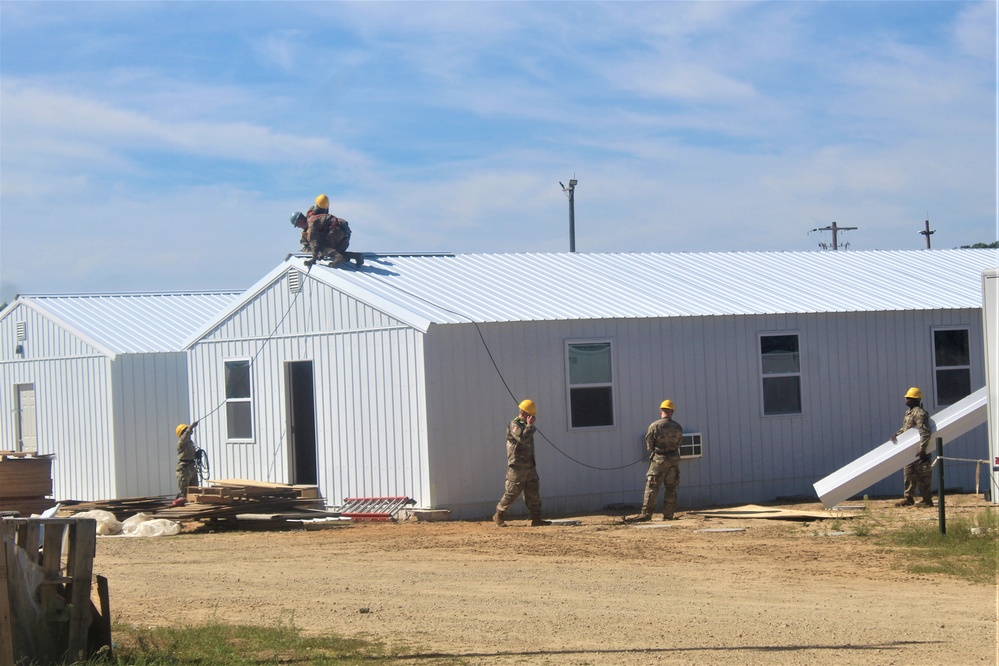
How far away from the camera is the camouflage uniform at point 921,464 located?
697 inches

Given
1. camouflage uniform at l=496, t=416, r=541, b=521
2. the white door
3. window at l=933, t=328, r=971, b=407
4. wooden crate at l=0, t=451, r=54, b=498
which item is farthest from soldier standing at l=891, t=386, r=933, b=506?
the white door

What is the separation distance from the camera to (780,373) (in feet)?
66.2

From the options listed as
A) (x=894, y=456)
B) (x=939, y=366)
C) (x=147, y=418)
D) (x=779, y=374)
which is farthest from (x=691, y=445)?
(x=147, y=418)

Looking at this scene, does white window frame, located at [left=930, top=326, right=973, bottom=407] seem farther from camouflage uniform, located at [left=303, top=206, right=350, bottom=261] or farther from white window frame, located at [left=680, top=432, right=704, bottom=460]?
camouflage uniform, located at [left=303, top=206, right=350, bottom=261]

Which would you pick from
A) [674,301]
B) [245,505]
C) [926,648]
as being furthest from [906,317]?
[926,648]

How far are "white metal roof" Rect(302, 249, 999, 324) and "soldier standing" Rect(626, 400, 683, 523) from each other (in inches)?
97.0

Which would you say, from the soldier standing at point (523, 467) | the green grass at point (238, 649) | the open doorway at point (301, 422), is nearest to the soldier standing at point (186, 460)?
the open doorway at point (301, 422)

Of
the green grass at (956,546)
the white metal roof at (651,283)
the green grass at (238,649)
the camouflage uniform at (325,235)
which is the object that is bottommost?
the green grass at (956,546)

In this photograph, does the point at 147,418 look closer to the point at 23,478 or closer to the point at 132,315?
the point at 132,315

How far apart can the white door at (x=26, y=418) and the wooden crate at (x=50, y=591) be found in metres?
18.7

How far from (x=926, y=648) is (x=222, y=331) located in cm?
1549

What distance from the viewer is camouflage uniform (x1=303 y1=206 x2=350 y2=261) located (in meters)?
20.0

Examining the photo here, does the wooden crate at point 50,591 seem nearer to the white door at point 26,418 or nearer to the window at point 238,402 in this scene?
the window at point 238,402

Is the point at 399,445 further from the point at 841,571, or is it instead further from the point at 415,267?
the point at 841,571
